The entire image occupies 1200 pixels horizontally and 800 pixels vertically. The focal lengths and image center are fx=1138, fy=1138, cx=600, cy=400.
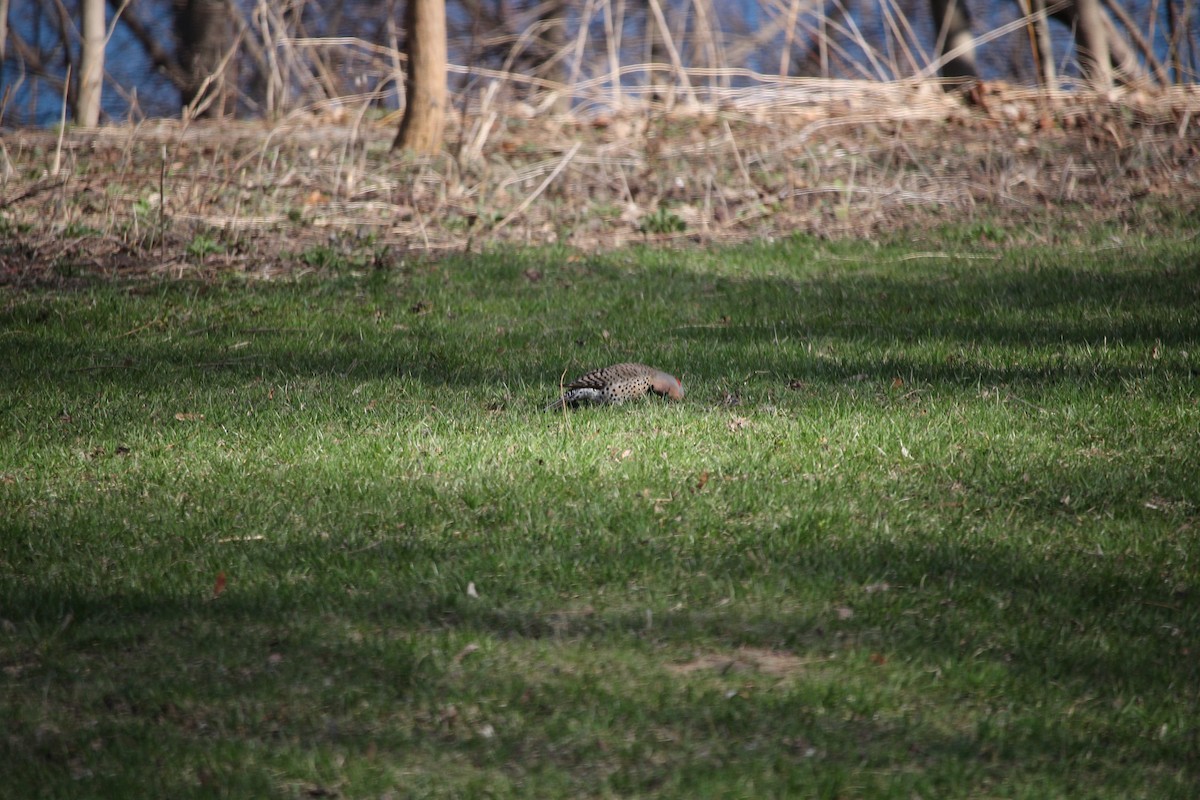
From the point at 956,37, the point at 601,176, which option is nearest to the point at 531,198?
the point at 601,176

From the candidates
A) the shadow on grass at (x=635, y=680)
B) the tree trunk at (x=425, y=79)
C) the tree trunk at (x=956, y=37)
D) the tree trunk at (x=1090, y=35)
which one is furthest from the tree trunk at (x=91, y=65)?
the tree trunk at (x=1090, y=35)

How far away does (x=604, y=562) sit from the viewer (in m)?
4.09

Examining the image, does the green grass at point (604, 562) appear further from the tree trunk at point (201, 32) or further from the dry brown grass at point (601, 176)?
the tree trunk at point (201, 32)

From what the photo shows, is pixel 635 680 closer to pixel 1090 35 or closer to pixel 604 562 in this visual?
pixel 604 562

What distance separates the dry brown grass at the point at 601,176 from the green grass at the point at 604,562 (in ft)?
8.05

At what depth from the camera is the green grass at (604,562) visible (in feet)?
10.0

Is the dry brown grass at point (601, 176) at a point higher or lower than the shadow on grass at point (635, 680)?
higher

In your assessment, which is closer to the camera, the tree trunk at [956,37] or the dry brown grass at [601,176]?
the dry brown grass at [601,176]

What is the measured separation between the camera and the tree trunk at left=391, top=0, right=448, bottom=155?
11.7 meters

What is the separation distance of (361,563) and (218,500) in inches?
36.6

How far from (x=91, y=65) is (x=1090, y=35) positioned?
41.7ft

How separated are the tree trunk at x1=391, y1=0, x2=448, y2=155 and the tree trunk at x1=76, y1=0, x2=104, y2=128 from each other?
A: 3473 mm

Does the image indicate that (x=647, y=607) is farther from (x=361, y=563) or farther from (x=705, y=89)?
(x=705, y=89)

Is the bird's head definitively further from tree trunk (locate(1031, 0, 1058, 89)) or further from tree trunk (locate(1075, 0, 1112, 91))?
tree trunk (locate(1075, 0, 1112, 91))
